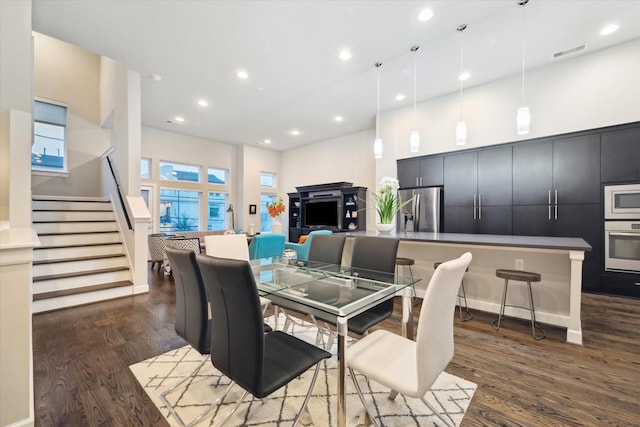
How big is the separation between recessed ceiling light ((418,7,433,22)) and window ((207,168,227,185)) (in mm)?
6813

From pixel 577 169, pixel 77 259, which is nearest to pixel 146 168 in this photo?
pixel 77 259

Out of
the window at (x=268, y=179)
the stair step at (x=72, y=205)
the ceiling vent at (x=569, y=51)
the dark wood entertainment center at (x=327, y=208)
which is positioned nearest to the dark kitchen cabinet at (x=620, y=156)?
the ceiling vent at (x=569, y=51)

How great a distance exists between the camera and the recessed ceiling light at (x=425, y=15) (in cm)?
296

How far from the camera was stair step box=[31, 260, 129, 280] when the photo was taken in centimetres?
367

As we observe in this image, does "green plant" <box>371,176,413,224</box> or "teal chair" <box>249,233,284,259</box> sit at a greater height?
"green plant" <box>371,176,413,224</box>

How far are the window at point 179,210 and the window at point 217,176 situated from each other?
1.93ft

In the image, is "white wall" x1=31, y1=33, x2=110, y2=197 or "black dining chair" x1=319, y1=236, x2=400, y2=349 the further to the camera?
"white wall" x1=31, y1=33, x2=110, y2=197

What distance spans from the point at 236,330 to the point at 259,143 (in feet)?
25.8

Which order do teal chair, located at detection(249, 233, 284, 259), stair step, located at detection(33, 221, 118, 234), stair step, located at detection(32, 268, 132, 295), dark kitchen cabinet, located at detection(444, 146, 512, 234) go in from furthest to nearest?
dark kitchen cabinet, located at detection(444, 146, 512, 234), stair step, located at detection(33, 221, 118, 234), teal chair, located at detection(249, 233, 284, 259), stair step, located at detection(32, 268, 132, 295)

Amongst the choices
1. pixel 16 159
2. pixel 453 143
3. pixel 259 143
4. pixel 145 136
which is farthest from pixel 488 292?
pixel 145 136

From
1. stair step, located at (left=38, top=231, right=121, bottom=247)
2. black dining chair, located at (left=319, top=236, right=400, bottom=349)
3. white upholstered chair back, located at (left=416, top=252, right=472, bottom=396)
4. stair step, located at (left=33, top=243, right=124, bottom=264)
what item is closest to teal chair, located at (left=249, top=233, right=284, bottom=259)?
black dining chair, located at (left=319, top=236, right=400, bottom=349)

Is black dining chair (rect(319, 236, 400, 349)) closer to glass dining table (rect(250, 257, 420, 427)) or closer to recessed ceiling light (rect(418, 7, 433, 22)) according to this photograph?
glass dining table (rect(250, 257, 420, 427))

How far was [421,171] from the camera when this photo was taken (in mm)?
5371

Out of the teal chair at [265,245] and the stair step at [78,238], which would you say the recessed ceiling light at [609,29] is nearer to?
the teal chair at [265,245]
